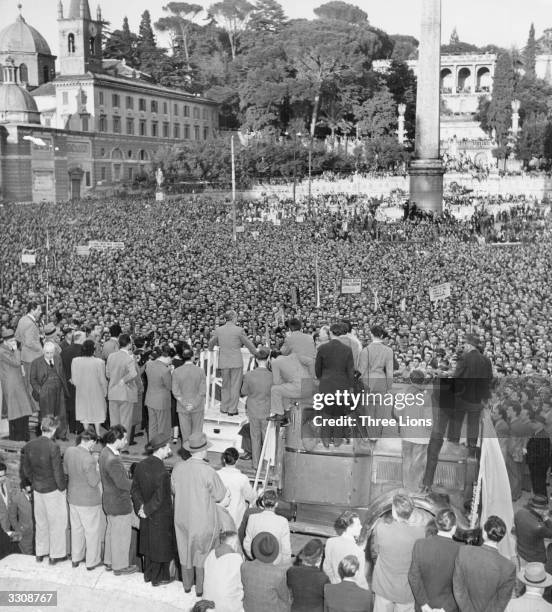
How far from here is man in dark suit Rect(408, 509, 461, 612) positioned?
4961mm

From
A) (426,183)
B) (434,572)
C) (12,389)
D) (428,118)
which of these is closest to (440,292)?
(12,389)

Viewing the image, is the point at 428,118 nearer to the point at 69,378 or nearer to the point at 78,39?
the point at 69,378

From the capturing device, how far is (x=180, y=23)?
5938cm

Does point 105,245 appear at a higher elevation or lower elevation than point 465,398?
higher

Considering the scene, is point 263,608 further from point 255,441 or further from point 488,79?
point 488,79

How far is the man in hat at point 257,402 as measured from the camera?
25.0 ft

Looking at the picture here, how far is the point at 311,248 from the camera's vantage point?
24.1 metres

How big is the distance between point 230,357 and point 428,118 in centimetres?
2509

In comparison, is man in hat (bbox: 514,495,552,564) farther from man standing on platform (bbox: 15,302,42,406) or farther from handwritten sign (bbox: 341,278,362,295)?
handwritten sign (bbox: 341,278,362,295)

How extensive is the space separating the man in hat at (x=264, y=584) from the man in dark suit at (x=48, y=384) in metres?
3.51

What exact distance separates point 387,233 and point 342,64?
2921 centimetres

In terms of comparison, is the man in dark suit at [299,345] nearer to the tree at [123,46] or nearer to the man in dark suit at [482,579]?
the man in dark suit at [482,579]

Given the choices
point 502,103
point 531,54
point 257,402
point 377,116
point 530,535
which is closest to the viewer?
point 530,535

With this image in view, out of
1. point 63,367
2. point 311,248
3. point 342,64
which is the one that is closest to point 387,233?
point 311,248
